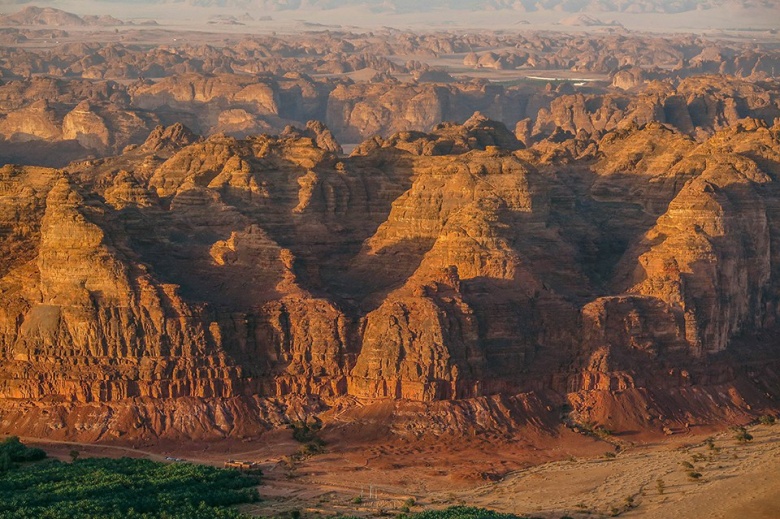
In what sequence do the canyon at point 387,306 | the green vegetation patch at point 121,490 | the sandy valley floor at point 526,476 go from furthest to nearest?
1. the canyon at point 387,306
2. the sandy valley floor at point 526,476
3. the green vegetation patch at point 121,490

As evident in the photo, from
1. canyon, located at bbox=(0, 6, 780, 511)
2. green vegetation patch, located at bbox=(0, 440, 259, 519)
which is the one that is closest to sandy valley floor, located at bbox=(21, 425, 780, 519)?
canyon, located at bbox=(0, 6, 780, 511)

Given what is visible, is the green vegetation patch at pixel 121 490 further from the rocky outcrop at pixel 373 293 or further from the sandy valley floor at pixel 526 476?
the rocky outcrop at pixel 373 293

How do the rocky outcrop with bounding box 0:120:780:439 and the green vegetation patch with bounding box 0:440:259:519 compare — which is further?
the rocky outcrop with bounding box 0:120:780:439

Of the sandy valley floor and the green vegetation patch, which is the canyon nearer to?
the sandy valley floor

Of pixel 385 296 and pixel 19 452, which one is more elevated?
pixel 385 296

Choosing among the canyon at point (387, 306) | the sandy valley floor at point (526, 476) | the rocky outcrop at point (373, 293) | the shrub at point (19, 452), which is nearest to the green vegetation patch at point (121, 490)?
the shrub at point (19, 452)

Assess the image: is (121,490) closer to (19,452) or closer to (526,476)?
(19,452)

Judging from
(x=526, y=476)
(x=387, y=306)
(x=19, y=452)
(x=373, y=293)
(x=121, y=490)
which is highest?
(x=387, y=306)

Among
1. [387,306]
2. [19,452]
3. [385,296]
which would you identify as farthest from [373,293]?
[19,452]
